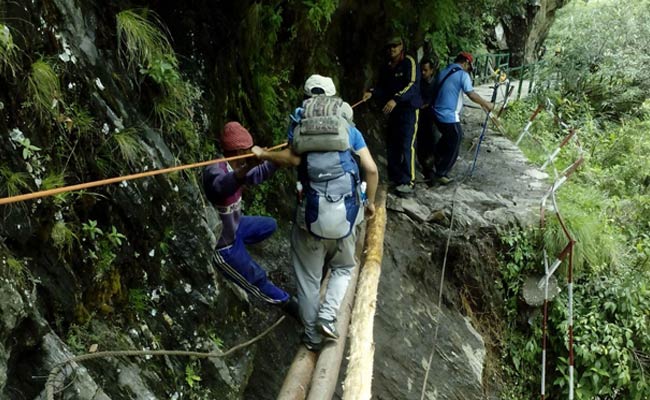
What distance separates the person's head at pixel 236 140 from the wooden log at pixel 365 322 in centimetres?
195

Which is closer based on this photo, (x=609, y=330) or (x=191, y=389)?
(x=191, y=389)

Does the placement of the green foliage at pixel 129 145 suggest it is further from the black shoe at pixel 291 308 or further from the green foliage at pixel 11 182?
the black shoe at pixel 291 308

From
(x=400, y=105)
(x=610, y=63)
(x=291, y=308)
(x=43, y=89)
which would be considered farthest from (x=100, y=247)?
(x=610, y=63)

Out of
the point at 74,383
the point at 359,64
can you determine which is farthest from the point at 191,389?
the point at 359,64

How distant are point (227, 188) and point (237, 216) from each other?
0.43 metres

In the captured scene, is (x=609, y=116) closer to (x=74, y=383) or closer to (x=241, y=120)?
(x=241, y=120)

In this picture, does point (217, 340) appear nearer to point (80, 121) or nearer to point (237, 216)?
point (237, 216)

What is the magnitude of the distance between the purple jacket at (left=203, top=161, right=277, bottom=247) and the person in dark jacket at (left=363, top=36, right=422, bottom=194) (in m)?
3.57

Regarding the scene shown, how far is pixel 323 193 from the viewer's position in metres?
4.20

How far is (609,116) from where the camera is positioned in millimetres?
18281

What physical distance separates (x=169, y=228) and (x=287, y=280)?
7.28ft

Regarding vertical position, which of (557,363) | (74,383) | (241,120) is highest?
(241,120)

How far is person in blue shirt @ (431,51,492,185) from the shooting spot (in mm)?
7773

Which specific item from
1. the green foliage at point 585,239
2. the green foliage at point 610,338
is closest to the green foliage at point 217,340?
the green foliage at point 610,338
